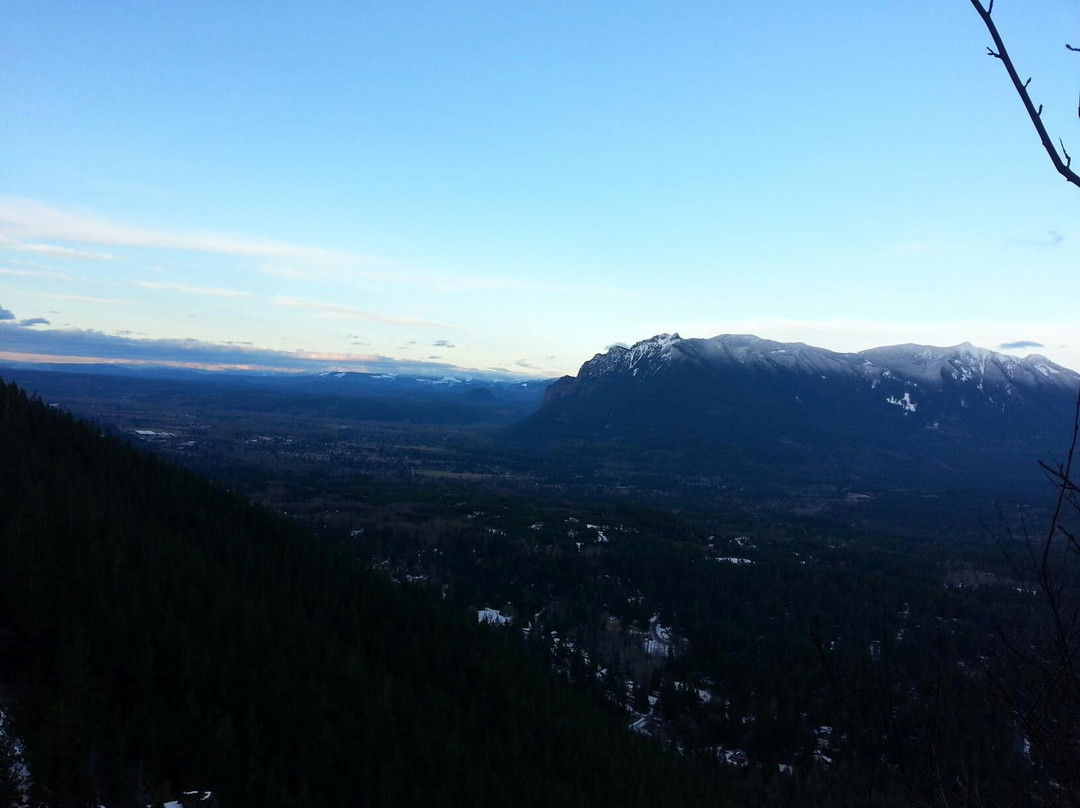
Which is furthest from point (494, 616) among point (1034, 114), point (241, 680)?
point (1034, 114)

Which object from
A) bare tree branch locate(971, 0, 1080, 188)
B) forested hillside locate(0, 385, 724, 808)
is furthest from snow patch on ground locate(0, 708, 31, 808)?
bare tree branch locate(971, 0, 1080, 188)

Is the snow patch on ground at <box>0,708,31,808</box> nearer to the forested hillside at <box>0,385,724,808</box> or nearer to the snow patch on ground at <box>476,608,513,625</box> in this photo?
the forested hillside at <box>0,385,724,808</box>

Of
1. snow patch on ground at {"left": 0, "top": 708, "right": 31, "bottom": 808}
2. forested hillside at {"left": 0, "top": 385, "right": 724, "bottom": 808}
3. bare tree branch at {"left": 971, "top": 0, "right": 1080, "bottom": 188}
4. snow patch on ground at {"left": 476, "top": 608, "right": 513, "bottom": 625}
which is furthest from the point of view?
snow patch on ground at {"left": 476, "top": 608, "right": 513, "bottom": 625}

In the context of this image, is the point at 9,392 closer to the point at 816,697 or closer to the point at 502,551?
the point at 502,551

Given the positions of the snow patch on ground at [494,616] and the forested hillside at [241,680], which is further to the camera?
the snow patch on ground at [494,616]

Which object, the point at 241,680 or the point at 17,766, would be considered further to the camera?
the point at 241,680

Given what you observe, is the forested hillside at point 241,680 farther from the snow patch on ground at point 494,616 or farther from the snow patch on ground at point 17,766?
the snow patch on ground at point 494,616

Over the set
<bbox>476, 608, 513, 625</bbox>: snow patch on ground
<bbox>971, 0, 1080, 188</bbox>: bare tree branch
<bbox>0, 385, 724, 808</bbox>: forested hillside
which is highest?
<bbox>971, 0, 1080, 188</bbox>: bare tree branch

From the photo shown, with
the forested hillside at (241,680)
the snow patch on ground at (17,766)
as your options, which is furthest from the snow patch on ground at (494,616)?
the snow patch on ground at (17,766)

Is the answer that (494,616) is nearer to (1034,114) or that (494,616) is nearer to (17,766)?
(17,766)
